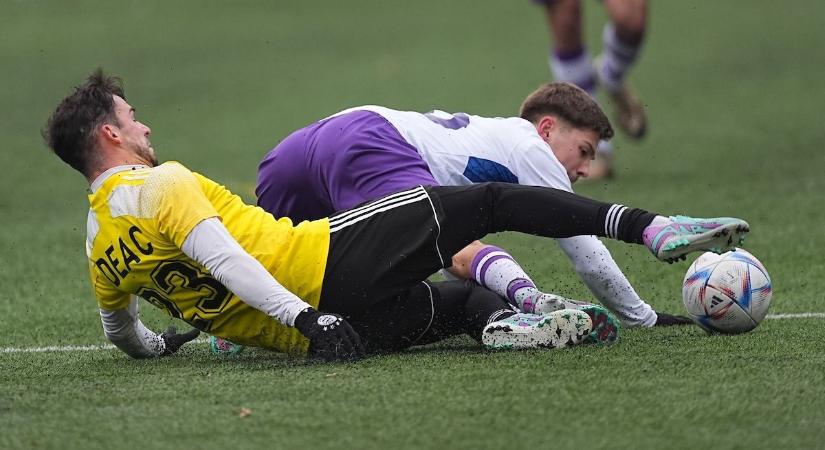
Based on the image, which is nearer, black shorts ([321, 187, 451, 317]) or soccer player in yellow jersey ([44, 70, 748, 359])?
soccer player in yellow jersey ([44, 70, 748, 359])

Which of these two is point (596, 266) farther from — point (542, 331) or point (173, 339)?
point (173, 339)

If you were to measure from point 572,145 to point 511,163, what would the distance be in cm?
38

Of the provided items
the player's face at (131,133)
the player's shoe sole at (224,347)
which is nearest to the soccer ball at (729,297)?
the player's shoe sole at (224,347)

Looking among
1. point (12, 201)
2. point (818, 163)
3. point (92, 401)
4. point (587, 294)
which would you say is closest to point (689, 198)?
point (818, 163)

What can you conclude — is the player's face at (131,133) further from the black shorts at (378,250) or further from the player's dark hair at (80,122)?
the black shorts at (378,250)

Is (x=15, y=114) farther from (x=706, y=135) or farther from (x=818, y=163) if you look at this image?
(x=818, y=163)

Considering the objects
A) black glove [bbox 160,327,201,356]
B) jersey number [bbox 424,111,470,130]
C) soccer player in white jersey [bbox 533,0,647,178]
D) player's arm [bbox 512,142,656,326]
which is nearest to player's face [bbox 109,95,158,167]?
black glove [bbox 160,327,201,356]

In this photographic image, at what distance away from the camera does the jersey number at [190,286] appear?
4.53 meters

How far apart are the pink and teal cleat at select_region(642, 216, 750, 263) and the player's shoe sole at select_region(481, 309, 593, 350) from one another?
448 millimetres

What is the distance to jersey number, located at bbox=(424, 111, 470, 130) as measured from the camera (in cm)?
554

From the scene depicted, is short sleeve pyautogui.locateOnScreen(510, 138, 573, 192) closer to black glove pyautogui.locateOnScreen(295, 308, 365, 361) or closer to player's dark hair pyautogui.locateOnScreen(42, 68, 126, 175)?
black glove pyautogui.locateOnScreen(295, 308, 365, 361)

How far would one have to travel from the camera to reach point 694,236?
169 inches

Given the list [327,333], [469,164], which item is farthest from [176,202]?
[469,164]

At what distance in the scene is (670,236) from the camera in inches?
169
